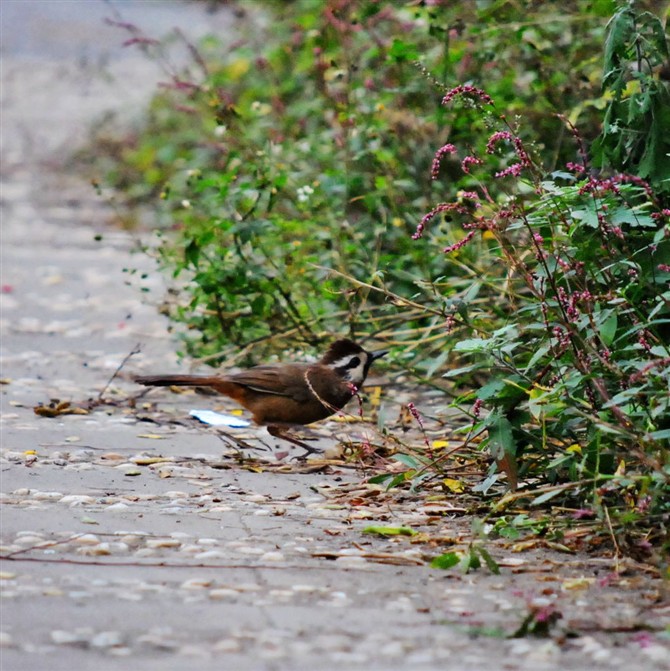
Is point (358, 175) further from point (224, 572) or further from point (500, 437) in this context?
point (224, 572)

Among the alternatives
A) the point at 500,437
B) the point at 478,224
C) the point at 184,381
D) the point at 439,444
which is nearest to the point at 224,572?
the point at 500,437

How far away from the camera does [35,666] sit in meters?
3.26

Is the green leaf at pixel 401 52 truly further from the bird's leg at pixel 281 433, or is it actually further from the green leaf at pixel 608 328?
the green leaf at pixel 608 328

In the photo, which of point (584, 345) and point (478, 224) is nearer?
point (584, 345)

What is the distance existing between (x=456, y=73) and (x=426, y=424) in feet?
8.85

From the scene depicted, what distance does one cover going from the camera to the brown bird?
6195mm

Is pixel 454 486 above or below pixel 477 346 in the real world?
below

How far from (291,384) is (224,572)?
2.18 meters

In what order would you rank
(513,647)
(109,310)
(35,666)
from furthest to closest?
(109,310)
(513,647)
(35,666)

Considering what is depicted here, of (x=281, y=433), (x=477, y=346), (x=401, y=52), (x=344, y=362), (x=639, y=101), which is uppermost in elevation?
(x=639, y=101)

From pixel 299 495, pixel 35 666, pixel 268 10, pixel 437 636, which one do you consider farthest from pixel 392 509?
pixel 268 10

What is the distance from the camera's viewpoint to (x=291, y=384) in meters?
6.21

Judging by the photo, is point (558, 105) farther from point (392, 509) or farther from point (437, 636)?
point (437, 636)

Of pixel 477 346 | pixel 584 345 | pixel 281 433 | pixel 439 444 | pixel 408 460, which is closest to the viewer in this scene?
pixel 584 345
